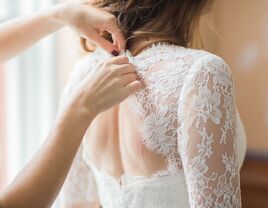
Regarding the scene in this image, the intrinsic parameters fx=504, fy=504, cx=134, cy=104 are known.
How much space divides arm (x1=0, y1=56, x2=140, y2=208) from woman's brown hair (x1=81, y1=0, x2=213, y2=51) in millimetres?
139

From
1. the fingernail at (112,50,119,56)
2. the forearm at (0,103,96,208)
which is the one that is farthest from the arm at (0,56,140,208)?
the fingernail at (112,50,119,56)

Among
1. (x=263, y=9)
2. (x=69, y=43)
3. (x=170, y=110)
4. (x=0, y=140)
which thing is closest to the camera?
(x=170, y=110)

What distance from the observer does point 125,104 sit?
1084 mm

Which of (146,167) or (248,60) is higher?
(146,167)

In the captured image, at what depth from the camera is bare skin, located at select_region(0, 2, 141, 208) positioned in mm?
907

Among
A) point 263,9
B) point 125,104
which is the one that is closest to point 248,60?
point 263,9

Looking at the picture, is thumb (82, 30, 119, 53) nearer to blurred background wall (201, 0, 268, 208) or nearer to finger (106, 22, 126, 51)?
finger (106, 22, 126, 51)

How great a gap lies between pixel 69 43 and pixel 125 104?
2.87ft

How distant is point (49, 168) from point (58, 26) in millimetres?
480

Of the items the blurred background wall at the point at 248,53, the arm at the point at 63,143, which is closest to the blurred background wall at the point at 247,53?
the blurred background wall at the point at 248,53

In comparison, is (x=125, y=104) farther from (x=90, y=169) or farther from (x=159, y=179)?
(x=90, y=169)

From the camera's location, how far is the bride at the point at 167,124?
0.98m

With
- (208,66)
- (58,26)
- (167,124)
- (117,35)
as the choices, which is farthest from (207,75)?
(58,26)

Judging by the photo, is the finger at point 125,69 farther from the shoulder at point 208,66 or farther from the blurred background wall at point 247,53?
the blurred background wall at point 247,53
